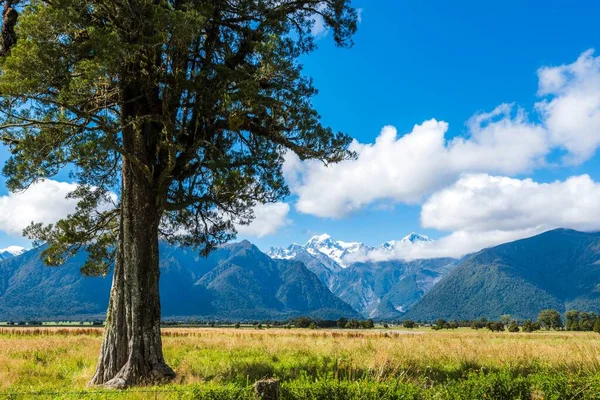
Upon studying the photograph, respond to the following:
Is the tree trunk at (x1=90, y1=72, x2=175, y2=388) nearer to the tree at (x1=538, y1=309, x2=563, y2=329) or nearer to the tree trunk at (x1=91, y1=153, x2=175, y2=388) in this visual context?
the tree trunk at (x1=91, y1=153, x2=175, y2=388)

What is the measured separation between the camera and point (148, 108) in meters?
12.9

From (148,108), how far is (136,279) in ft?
15.6

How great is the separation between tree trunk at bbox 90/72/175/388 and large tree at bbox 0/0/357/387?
3cm

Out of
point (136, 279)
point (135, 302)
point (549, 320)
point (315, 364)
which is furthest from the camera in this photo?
point (549, 320)

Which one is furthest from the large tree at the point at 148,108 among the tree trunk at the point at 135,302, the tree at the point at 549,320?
the tree at the point at 549,320

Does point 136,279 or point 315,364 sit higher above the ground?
point 136,279

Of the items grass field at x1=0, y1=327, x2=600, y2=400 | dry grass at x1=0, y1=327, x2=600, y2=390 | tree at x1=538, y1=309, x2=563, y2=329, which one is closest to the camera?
grass field at x1=0, y1=327, x2=600, y2=400

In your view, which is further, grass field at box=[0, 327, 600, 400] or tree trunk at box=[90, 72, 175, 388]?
tree trunk at box=[90, 72, 175, 388]

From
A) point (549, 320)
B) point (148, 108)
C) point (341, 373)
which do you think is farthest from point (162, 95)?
point (549, 320)

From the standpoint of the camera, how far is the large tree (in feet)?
33.9

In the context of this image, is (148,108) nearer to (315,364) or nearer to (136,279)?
(136,279)

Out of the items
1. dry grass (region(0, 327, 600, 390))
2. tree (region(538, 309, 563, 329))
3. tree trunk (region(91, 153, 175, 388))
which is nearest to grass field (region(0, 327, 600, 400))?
dry grass (region(0, 327, 600, 390))

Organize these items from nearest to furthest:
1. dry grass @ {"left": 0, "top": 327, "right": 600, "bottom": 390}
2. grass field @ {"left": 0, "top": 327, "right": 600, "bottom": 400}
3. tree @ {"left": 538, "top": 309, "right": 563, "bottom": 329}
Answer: grass field @ {"left": 0, "top": 327, "right": 600, "bottom": 400} < dry grass @ {"left": 0, "top": 327, "right": 600, "bottom": 390} < tree @ {"left": 538, "top": 309, "right": 563, "bottom": 329}

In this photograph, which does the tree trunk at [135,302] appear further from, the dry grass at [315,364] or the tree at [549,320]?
the tree at [549,320]
